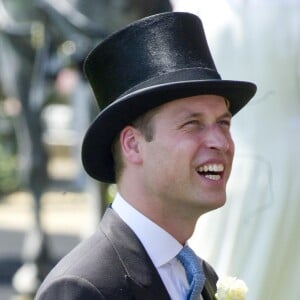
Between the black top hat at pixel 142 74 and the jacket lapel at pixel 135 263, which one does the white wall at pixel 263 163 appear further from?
the jacket lapel at pixel 135 263

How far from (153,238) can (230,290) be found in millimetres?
212

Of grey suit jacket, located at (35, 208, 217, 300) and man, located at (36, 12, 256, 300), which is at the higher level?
man, located at (36, 12, 256, 300)

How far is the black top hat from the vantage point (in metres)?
2.78

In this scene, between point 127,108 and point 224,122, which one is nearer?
point 127,108

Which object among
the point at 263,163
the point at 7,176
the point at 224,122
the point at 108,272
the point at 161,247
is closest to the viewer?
the point at 108,272

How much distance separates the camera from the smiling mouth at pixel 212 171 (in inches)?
110

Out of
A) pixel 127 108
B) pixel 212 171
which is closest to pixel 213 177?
pixel 212 171

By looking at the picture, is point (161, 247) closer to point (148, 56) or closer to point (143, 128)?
point (143, 128)

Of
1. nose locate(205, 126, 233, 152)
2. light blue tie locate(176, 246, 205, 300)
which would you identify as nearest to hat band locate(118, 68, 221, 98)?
nose locate(205, 126, 233, 152)

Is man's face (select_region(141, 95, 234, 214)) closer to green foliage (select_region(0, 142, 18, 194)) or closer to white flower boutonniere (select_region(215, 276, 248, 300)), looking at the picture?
white flower boutonniere (select_region(215, 276, 248, 300))

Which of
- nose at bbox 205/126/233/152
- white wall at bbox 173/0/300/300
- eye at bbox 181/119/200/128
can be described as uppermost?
eye at bbox 181/119/200/128

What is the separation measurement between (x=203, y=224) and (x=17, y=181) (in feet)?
34.8

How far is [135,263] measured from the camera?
2.71m

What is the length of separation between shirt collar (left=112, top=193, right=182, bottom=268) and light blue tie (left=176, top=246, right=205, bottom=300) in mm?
26
